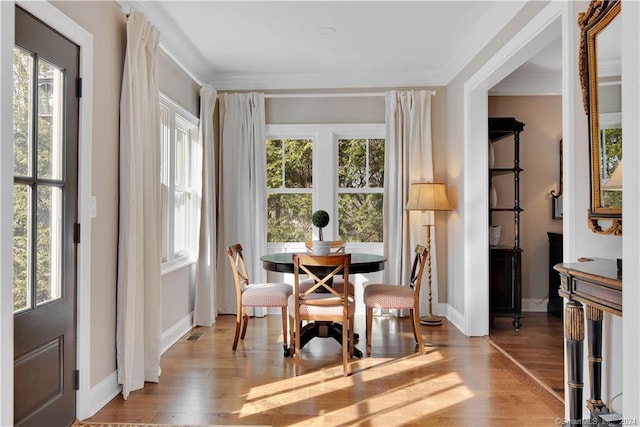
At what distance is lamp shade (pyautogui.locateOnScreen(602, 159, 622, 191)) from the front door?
8.85 feet

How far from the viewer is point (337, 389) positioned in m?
2.85

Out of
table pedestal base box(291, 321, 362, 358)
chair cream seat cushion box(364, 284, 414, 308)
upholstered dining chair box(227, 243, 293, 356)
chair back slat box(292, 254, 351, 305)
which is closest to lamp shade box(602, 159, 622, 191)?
chair back slat box(292, 254, 351, 305)

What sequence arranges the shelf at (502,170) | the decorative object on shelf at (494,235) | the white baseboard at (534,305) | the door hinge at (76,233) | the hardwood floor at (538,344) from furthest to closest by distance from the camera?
the white baseboard at (534,305) → the decorative object on shelf at (494,235) → the shelf at (502,170) → the hardwood floor at (538,344) → the door hinge at (76,233)

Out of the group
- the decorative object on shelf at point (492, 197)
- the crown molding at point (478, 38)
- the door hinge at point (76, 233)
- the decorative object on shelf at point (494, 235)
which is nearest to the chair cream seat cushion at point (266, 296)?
the door hinge at point (76, 233)

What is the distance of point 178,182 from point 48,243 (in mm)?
2170

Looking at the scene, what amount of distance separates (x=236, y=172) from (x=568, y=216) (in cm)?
355

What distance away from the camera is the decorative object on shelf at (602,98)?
193cm

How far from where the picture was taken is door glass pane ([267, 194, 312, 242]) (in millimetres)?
5133

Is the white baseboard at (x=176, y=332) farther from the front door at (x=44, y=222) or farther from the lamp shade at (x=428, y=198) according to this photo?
the lamp shade at (x=428, y=198)

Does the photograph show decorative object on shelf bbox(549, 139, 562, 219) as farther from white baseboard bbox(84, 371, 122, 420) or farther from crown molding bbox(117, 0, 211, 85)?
white baseboard bbox(84, 371, 122, 420)

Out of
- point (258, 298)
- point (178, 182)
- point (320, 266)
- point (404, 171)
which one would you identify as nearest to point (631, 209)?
point (320, 266)

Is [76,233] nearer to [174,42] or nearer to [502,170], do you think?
[174,42]

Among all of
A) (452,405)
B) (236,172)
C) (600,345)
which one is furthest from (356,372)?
(236,172)

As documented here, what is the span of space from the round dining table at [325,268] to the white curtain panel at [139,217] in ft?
2.98
